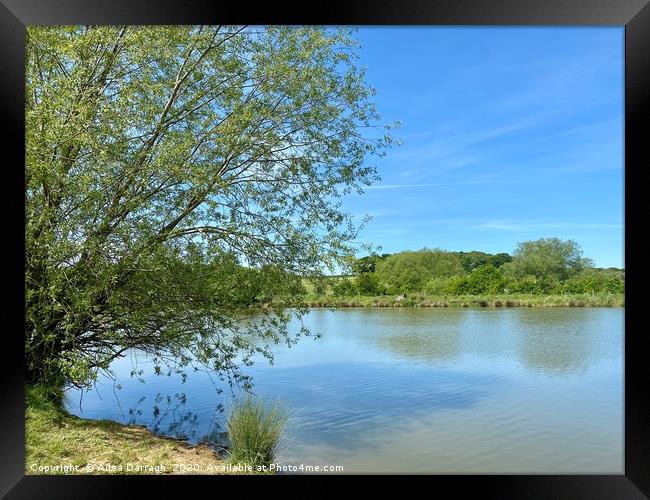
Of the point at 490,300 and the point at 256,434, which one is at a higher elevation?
the point at 490,300

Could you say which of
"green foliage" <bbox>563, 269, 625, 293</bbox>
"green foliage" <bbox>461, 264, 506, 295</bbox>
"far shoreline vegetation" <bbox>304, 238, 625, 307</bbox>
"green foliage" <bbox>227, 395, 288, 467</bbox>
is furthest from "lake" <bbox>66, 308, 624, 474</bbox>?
"green foliage" <bbox>461, 264, 506, 295</bbox>

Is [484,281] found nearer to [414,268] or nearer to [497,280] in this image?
[497,280]

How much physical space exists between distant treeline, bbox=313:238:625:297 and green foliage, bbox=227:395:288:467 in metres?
5.39

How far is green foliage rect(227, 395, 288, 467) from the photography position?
3223mm

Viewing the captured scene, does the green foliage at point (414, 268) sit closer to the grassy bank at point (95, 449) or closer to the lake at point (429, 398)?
the lake at point (429, 398)

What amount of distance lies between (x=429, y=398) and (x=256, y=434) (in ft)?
9.20

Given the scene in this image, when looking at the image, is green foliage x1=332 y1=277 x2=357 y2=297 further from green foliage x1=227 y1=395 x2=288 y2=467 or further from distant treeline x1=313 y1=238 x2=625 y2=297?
distant treeline x1=313 y1=238 x2=625 y2=297

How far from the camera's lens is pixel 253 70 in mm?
3770

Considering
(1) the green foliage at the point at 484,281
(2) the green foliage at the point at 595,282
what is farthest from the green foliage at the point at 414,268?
(2) the green foliage at the point at 595,282
